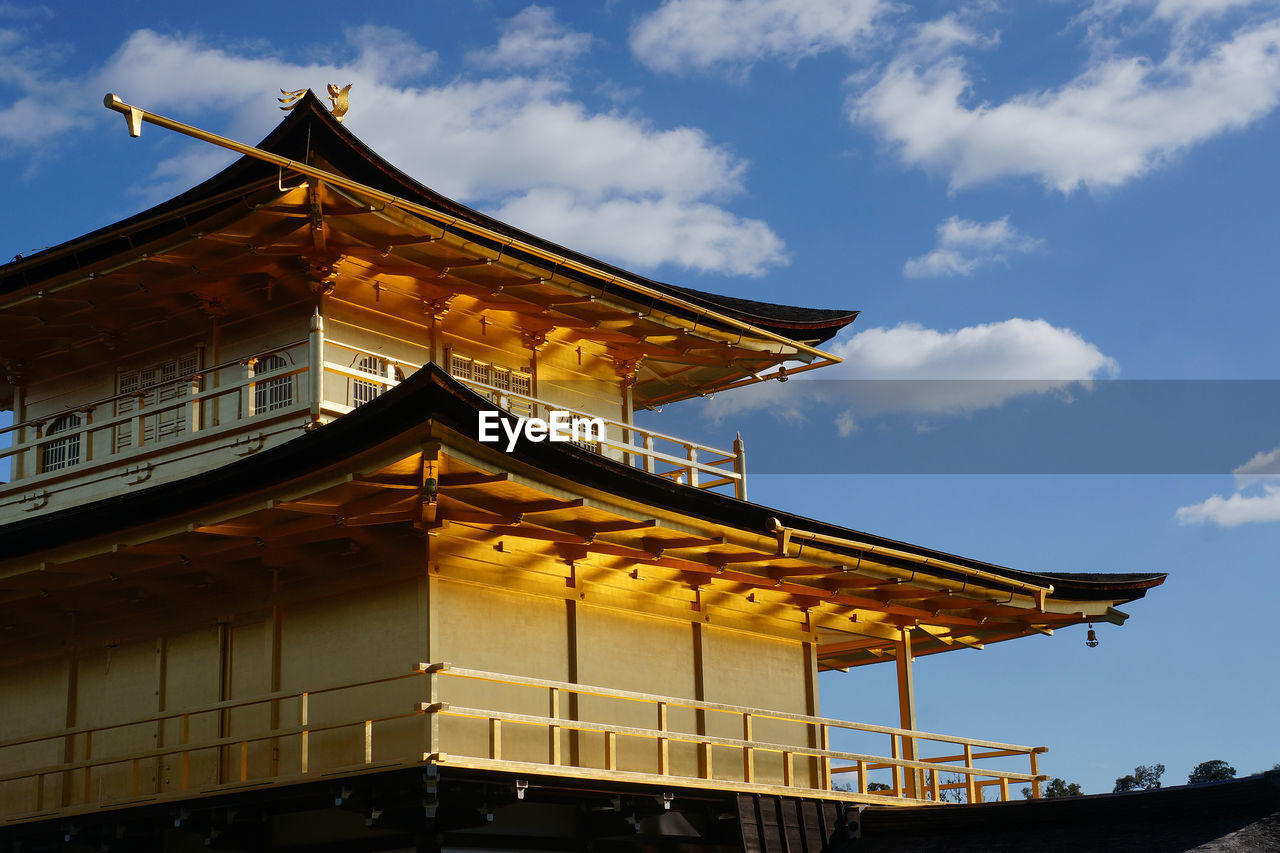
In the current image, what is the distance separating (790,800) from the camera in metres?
20.6

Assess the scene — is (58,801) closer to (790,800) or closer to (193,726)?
(193,726)

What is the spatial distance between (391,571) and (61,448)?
8.86m

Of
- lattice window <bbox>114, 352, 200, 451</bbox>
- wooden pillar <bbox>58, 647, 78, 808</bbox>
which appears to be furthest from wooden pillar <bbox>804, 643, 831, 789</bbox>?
wooden pillar <bbox>58, 647, 78, 808</bbox>

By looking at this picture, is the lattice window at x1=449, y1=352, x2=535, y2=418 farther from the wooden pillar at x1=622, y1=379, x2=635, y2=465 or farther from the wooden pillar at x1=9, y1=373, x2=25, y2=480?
the wooden pillar at x1=9, y1=373, x2=25, y2=480

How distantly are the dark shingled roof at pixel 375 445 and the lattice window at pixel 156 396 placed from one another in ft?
11.1

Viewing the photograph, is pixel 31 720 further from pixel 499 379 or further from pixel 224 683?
pixel 499 379

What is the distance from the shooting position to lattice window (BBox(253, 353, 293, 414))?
21.5 meters

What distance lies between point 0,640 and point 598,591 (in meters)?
9.92

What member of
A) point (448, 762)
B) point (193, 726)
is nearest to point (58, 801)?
point (193, 726)

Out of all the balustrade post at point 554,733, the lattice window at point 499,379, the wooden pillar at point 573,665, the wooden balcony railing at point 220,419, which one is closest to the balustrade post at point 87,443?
the wooden balcony railing at point 220,419

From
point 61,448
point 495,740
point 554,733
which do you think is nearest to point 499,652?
point 554,733

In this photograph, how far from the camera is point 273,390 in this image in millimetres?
21766

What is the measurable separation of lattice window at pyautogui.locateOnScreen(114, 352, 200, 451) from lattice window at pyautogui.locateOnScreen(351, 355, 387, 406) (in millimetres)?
2762

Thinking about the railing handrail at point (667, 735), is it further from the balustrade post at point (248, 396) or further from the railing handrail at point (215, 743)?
the balustrade post at point (248, 396)
